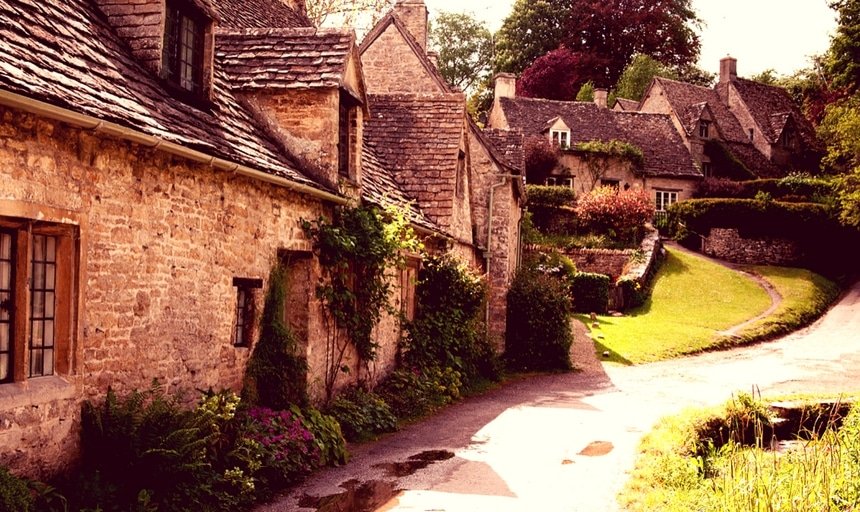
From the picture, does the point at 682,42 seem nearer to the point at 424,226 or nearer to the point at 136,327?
the point at 424,226

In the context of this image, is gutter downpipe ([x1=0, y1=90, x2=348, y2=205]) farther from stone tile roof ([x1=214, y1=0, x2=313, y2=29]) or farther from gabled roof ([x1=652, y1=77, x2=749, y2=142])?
gabled roof ([x1=652, y1=77, x2=749, y2=142])

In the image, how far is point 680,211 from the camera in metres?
45.8

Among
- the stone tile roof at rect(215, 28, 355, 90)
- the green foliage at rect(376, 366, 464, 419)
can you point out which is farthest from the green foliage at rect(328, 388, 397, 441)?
the stone tile roof at rect(215, 28, 355, 90)

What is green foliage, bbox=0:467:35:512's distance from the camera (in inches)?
256

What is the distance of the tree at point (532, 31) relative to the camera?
70750mm

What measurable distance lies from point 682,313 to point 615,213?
9.84 m

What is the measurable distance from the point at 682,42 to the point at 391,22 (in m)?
52.5

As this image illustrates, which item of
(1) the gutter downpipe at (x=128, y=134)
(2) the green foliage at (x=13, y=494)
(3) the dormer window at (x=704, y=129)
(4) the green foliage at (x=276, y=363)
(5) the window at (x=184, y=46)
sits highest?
(3) the dormer window at (x=704, y=129)

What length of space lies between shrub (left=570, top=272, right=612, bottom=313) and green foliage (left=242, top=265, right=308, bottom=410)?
2386 centimetres

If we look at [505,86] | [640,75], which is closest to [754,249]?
→ [505,86]

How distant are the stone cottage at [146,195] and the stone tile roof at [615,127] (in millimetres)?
39939

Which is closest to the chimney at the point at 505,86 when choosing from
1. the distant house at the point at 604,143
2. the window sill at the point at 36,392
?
the distant house at the point at 604,143

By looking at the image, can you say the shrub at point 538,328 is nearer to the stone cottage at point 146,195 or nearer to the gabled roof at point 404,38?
the gabled roof at point 404,38

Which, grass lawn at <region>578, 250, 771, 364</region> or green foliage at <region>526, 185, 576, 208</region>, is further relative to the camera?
green foliage at <region>526, 185, 576, 208</region>
